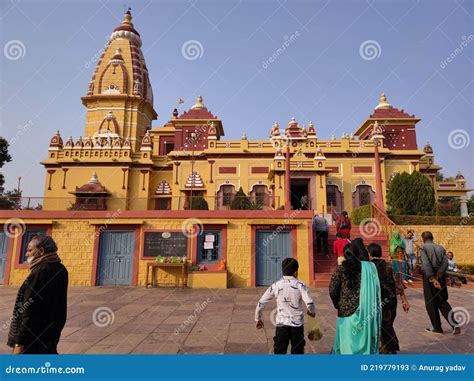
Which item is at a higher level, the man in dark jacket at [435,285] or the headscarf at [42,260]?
the headscarf at [42,260]

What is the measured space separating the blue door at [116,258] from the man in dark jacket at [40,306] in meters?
9.39

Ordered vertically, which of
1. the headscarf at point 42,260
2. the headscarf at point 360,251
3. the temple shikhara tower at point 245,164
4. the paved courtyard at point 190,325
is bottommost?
the paved courtyard at point 190,325

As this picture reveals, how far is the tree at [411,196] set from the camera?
17.7 meters

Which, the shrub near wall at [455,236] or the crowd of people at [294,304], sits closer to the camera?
the crowd of people at [294,304]

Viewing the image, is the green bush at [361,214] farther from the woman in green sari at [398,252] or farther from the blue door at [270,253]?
the blue door at [270,253]

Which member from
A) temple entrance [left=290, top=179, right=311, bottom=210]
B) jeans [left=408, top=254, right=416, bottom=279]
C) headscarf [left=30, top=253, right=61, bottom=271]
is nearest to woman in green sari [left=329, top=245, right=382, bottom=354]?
headscarf [left=30, top=253, right=61, bottom=271]

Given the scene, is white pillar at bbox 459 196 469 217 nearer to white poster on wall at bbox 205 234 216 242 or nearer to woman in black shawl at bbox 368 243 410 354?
white poster on wall at bbox 205 234 216 242

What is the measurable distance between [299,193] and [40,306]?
68.9ft

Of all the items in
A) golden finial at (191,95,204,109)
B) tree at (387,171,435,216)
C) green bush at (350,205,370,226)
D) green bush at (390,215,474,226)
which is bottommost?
green bush at (390,215,474,226)

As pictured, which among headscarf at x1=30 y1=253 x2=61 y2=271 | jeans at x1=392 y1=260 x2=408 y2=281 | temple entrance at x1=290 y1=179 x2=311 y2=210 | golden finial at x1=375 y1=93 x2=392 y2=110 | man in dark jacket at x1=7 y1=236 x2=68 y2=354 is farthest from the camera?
golden finial at x1=375 y1=93 x2=392 y2=110

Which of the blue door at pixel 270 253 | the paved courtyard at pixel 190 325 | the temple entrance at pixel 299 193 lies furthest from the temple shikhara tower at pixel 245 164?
the paved courtyard at pixel 190 325

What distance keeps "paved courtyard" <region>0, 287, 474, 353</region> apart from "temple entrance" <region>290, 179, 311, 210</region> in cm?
1167

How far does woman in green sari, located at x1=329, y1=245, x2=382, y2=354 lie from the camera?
3.30m

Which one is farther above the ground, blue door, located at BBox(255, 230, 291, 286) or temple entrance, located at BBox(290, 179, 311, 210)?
temple entrance, located at BBox(290, 179, 311, 210)
